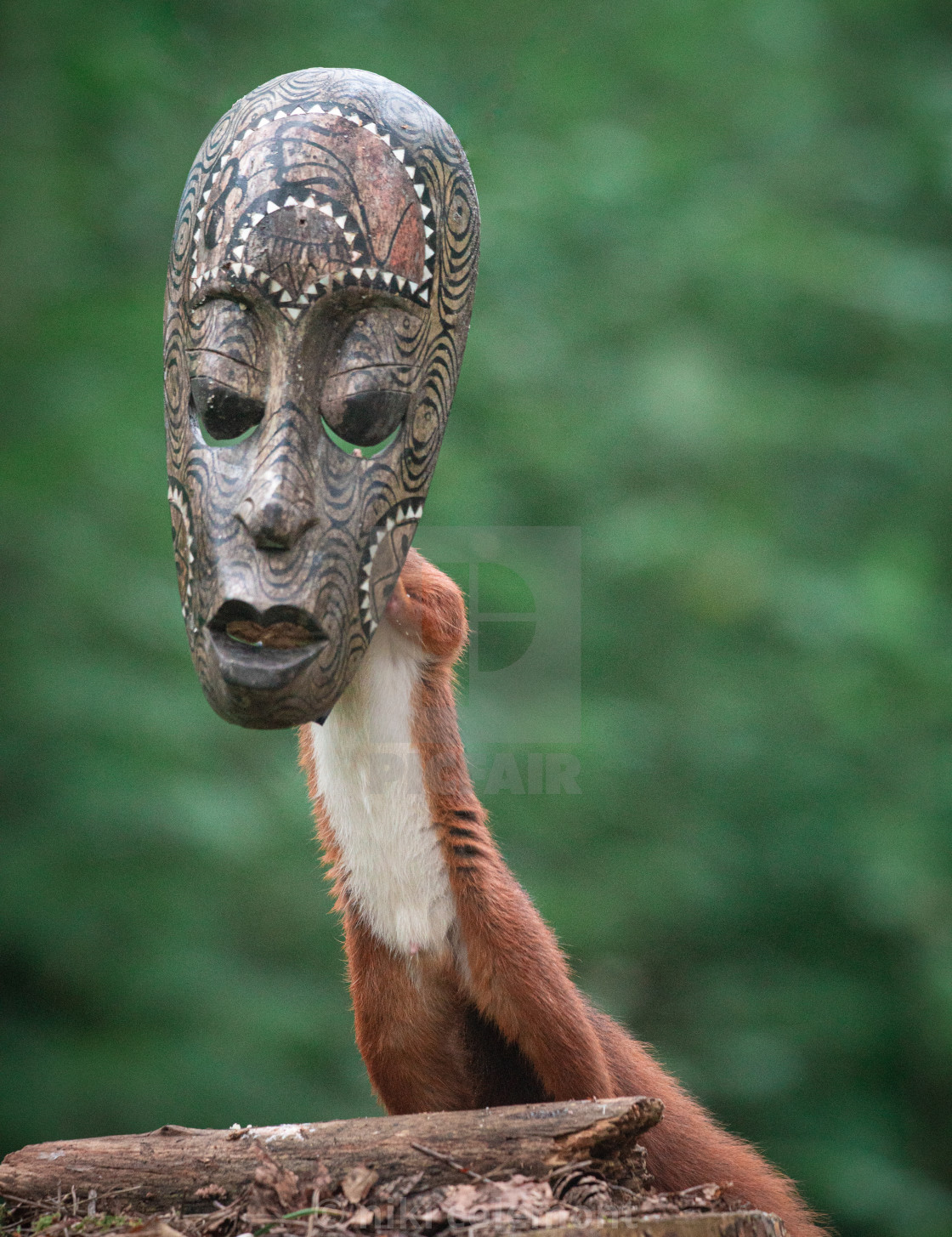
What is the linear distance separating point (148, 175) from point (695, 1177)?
143 inches

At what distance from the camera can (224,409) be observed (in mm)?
1911

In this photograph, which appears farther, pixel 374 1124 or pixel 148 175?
pixel 148 175

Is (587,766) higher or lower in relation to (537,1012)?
higher

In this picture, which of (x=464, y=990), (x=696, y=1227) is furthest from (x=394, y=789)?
(x=696, y=1227)

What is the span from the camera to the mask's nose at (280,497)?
1.79 m

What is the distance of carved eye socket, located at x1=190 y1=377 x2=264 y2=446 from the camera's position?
190 cm

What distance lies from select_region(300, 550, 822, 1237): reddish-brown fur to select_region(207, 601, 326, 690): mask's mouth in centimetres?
31

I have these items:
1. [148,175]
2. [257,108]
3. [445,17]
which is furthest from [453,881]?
[445,17]

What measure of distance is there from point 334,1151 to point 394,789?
1.99ft

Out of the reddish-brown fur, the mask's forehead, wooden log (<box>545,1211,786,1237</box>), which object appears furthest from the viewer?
the reddish-brown fur

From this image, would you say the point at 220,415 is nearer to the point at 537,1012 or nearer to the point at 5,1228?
the point at 537,1012

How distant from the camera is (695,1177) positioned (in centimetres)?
226

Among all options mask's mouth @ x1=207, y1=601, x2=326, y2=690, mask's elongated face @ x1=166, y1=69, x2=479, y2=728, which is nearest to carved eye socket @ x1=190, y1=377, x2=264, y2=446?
mask's elongated face @ x1=166, y1=69, x2=479, y2=728

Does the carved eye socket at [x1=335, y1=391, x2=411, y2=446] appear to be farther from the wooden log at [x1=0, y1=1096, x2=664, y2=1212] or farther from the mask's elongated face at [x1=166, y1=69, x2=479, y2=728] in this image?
the wooden log at [x1=0, y1=1096, x2=664, y2=1212]
